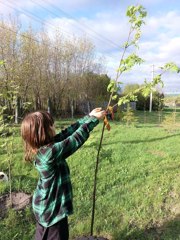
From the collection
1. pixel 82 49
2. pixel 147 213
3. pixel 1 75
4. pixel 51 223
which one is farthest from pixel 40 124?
pixel 82 49

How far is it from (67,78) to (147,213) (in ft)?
64.2

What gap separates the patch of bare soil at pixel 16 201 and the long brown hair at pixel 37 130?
265 cm

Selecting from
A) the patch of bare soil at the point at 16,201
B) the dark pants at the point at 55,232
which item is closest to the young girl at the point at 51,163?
the dark pants at the point at 55,232

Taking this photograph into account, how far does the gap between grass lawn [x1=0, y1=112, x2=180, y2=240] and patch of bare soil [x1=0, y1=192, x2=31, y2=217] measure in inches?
7.0

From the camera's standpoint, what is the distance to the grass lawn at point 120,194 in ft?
13.1

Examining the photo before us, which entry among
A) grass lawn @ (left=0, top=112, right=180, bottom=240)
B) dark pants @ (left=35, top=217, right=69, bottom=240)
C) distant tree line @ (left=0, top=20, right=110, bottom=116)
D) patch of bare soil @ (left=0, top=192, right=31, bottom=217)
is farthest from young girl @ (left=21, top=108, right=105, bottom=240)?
distant tree line @ (left=0, top=20, right=110, bottom=116)

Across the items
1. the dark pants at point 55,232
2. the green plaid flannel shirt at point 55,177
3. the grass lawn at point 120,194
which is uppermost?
the green plaid flannel shirt at point 55,177

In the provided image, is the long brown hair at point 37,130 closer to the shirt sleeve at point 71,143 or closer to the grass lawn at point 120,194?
the shirt sleeve at point 71,143

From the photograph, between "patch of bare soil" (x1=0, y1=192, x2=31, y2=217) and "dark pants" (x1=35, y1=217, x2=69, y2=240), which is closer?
"dark pants" (x1=35, y1=217, x2=69, y2=240)

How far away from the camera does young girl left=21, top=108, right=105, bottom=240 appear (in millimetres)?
2197

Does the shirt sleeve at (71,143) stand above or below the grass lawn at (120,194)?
above

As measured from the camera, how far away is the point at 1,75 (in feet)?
49.4

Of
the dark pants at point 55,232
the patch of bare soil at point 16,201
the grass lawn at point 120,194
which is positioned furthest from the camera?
the patch of bare soil at point 16,201

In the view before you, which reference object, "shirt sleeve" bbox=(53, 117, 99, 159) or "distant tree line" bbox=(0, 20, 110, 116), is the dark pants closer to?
"shirt sleeve" bbox=(53, 117, 99, 159)
